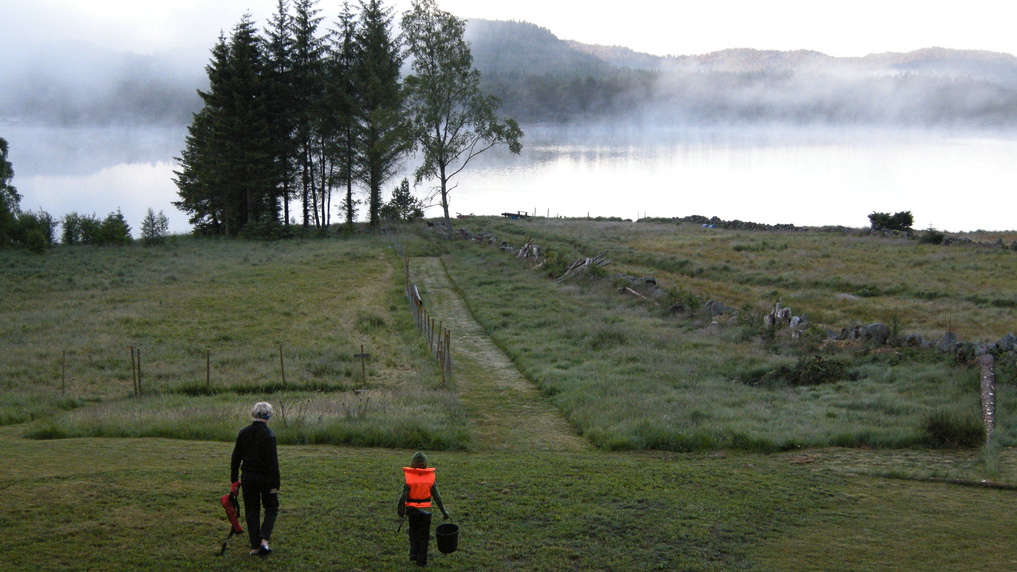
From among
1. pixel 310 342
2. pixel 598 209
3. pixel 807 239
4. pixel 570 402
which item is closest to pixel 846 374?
pixel 570 402

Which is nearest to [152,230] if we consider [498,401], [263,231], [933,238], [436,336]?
[263,231]

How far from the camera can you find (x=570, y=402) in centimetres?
1717

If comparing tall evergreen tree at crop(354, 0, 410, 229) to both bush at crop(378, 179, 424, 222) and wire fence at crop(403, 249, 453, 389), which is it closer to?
bush at crop(378, 179, 424, 222)

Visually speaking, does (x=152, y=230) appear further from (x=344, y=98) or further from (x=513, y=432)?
(x=513, y=432)

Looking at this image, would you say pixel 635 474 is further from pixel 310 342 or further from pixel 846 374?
pixel 310 342

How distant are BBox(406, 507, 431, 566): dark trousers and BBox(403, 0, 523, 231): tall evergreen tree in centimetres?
4691

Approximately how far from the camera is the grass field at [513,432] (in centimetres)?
868

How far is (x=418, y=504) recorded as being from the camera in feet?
25.2

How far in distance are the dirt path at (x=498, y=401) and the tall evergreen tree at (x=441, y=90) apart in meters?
27.5

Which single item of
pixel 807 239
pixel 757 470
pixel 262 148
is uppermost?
pixel 262 148

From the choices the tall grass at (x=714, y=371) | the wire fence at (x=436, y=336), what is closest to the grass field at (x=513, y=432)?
the tall grass at (x=714, y=371)

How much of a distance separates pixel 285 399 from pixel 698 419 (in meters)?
9.39

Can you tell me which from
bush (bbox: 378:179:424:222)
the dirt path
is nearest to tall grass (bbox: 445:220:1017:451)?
the dirt path

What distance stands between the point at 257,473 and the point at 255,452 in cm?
23
